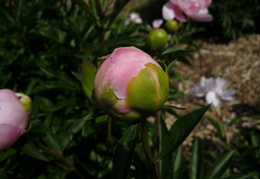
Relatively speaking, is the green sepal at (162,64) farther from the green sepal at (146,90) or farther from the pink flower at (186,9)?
the pink flower at (186,9)

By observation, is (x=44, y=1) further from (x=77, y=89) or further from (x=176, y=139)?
(x=176, y=139)

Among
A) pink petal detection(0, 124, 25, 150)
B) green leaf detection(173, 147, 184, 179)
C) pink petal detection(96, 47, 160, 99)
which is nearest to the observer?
pink petal detection(96, 47, 160, 99)

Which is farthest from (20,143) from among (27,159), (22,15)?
(22,15)

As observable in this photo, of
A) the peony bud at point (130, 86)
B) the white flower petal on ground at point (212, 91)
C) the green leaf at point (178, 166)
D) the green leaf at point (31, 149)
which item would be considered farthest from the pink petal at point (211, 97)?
the peony bud at point (130, 86)

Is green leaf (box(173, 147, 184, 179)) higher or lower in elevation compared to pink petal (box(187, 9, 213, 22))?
lower

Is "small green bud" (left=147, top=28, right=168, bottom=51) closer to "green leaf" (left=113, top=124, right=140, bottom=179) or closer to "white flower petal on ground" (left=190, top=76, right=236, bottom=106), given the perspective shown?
"green leaf" (left=113, top=124, right=140, bottom=179)

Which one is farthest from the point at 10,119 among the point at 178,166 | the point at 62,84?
the point at 178,166

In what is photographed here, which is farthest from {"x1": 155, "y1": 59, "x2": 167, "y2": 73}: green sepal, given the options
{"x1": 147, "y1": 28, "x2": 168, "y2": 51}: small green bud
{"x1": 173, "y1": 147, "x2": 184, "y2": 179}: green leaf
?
{"x1": 173, "y1": 147, "x2": 184, "y2": 179}: green leaf

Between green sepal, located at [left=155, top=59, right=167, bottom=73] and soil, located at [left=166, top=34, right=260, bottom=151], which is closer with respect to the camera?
green sepal, located at [left=155, top=59, right=167, bottom=73]

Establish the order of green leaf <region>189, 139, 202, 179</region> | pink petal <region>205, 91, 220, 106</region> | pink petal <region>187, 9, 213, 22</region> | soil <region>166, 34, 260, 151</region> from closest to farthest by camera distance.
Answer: green leaf <region>189, 139, 202, 179</region> → pink petal <region>187, 9, 213, 22</region> → pink petal <region>205, 91, 220, 106</region> → soil <region>166, 34, 260, 151</region>
